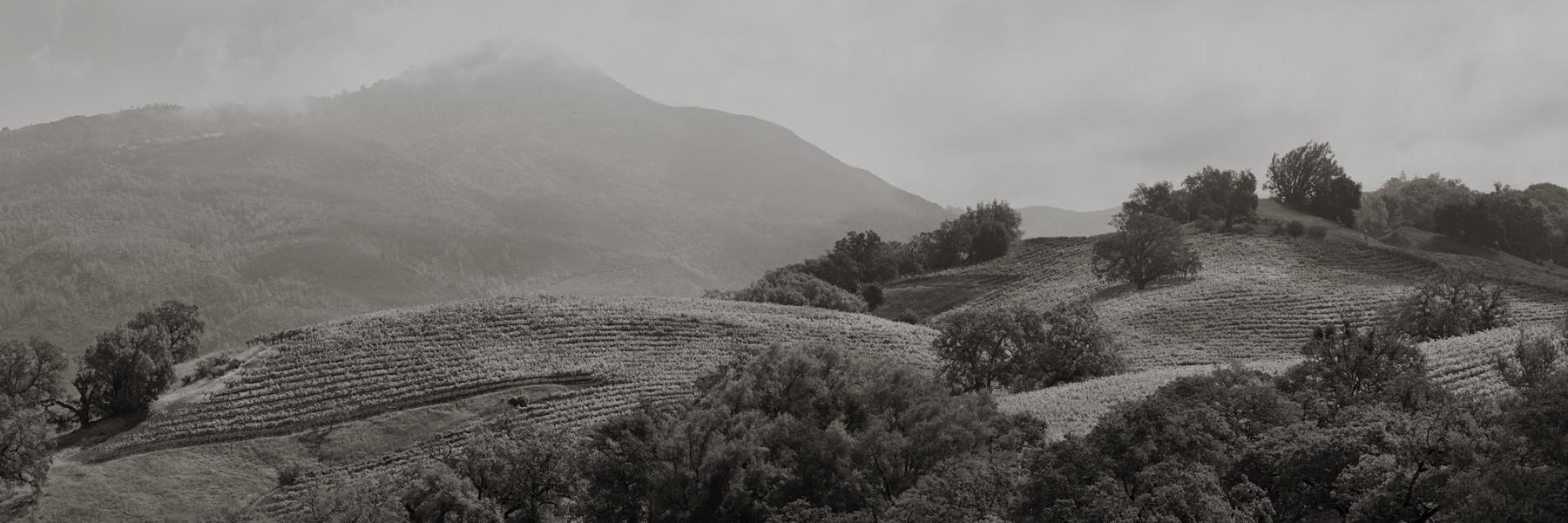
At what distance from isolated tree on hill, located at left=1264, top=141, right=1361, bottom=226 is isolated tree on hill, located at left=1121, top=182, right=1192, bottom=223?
50.6 feet

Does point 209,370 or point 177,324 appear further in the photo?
point 177,324

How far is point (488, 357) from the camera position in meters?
70.1

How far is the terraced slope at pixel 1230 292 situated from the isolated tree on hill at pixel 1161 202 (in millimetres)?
11689

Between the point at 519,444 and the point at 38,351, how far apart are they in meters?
43.2

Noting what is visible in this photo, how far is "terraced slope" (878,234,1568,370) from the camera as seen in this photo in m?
73.4

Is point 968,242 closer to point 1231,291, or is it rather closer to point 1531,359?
point 1231,291

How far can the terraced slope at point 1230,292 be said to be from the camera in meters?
73.4

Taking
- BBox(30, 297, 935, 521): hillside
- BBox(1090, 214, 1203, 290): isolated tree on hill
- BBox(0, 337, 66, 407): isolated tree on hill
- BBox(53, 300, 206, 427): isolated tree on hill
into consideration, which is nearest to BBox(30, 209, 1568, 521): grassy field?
BBox(30, 297, 935, 521): hillside

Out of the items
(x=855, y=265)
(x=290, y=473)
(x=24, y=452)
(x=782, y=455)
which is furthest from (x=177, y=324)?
(x=855, y=265)

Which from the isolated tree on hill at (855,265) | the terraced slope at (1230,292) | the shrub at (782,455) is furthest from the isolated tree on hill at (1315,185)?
the shrub at (782,455)

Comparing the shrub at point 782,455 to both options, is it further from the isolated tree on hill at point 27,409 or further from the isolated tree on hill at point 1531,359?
the isolated tree on hill at point 27,409

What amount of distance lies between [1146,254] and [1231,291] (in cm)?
1329

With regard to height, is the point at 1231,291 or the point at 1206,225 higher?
the point at 1206,225

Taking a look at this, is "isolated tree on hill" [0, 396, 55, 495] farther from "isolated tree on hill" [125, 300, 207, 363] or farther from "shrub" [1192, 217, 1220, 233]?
"shrub" [1192, 217, 1220, 233]
